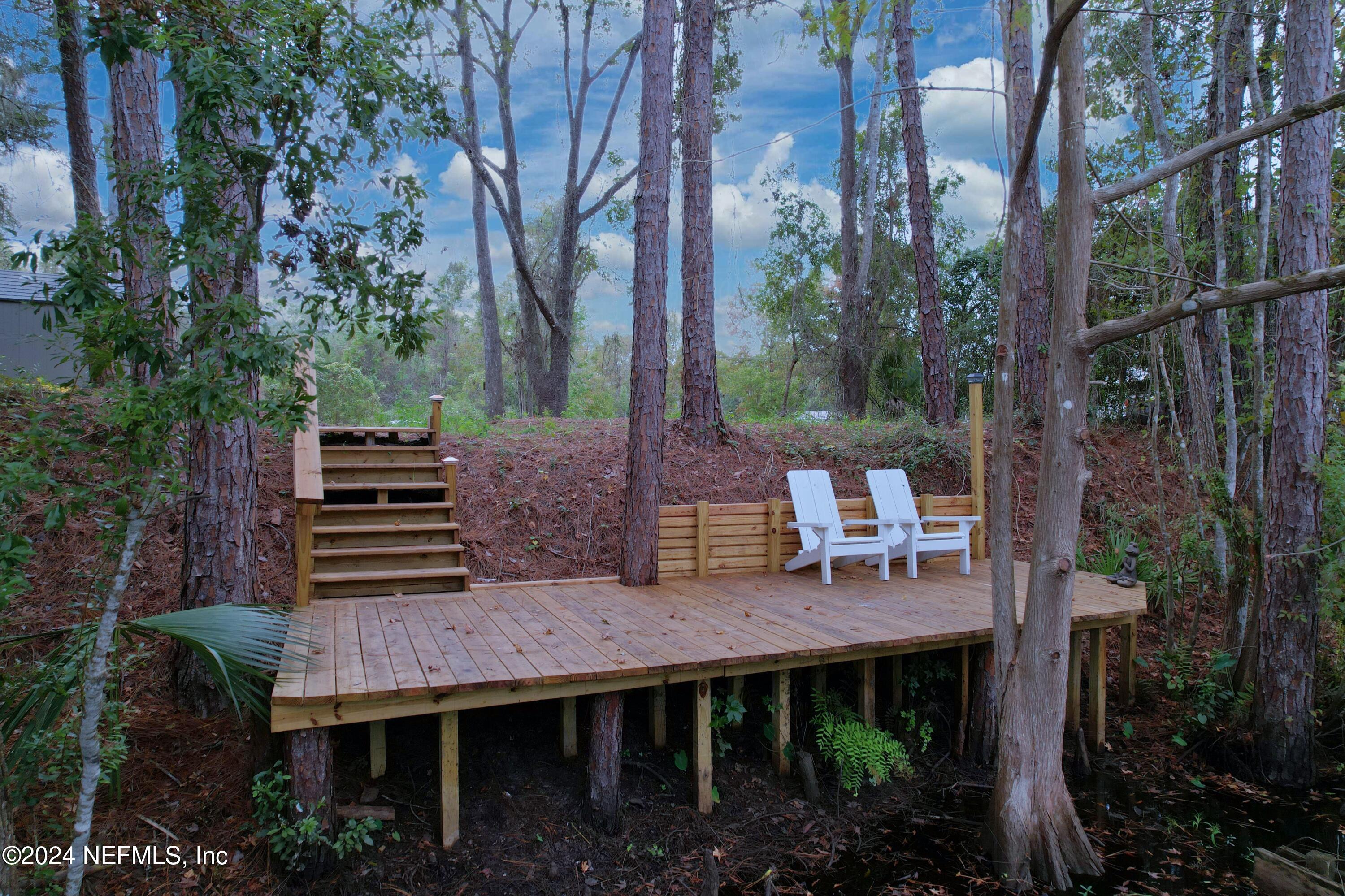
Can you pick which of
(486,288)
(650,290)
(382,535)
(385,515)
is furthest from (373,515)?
(486,288)

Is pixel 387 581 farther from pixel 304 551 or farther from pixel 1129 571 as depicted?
pixel 1129 571

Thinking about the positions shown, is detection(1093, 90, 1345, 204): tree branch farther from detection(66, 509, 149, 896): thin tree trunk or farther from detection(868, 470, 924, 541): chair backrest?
detection(66, 509, 149, 896): thin tree trunk

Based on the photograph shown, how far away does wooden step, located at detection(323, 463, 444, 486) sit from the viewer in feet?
19.1

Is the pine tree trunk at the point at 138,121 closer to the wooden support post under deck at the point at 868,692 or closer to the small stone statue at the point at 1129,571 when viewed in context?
the wooden support post under deck at the point at 868,692

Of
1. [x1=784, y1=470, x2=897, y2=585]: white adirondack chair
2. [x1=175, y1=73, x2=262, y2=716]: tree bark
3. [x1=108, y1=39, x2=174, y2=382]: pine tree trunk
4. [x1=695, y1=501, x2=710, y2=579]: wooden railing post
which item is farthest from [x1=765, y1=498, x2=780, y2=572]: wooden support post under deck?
[x1=108, y1=39, x2=174, y2=382]: pine tree trunk

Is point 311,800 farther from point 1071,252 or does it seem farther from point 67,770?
point 1071,252

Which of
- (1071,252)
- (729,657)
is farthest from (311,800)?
(1071,252)

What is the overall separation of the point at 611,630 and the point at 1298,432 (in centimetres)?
433

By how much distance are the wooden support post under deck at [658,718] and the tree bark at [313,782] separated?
5.84 ft

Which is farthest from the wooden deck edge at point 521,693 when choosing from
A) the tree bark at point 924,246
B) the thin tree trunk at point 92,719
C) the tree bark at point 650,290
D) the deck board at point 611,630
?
the tree bark at point 924,246

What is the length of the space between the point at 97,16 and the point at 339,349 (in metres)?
31.5

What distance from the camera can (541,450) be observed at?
23.6 feet

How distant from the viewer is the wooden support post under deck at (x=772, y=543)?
19.9 ft

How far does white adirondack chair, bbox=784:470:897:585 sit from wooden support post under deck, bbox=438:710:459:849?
3145 mm
